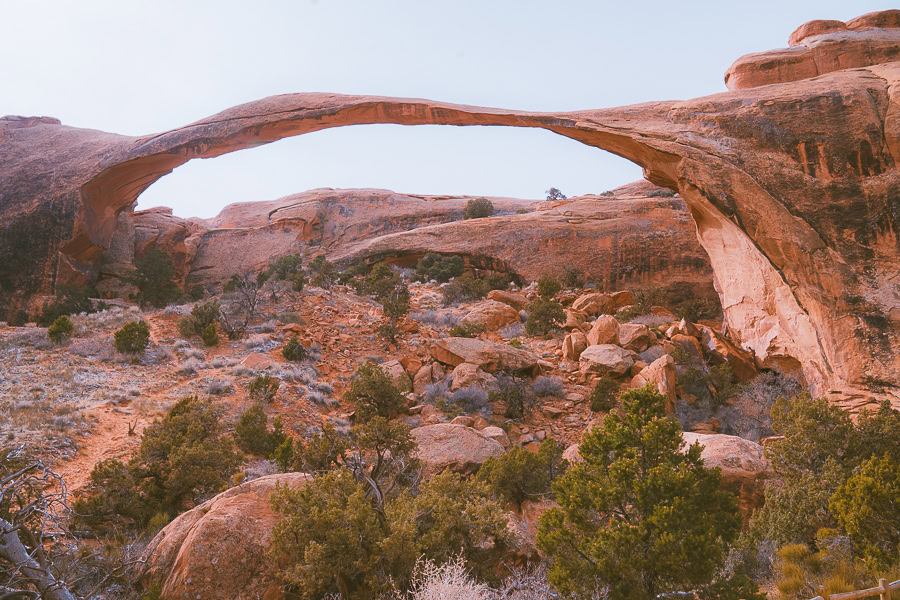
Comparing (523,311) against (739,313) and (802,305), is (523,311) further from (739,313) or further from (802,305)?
(802,305)

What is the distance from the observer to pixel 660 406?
538 centimetres

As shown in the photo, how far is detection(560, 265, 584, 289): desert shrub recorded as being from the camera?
2156cm

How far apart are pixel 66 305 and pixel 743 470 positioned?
68.8ft

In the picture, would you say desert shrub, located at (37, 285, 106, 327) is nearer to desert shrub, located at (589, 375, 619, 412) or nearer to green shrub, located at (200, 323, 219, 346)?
green shrub, located at (200, 323, 219, 346)

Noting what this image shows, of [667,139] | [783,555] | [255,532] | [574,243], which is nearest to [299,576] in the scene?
[255,532]

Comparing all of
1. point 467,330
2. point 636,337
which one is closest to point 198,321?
point 467,330

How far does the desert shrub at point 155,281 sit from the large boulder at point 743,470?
→ 21.9 metres

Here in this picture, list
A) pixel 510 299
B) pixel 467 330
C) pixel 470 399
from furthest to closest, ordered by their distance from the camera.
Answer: pixel 510 299 → pixel 467 330 → pixel 470 399

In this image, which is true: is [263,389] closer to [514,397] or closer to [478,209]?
[514,397]

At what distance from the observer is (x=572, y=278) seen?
70.9ft

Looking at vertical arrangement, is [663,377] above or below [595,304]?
below

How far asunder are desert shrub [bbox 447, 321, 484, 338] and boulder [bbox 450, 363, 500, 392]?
2.84m

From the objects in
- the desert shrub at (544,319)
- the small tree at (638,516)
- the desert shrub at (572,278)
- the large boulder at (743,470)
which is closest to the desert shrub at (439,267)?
the desert shrub at (572,278)

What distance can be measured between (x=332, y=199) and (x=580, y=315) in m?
21.5
